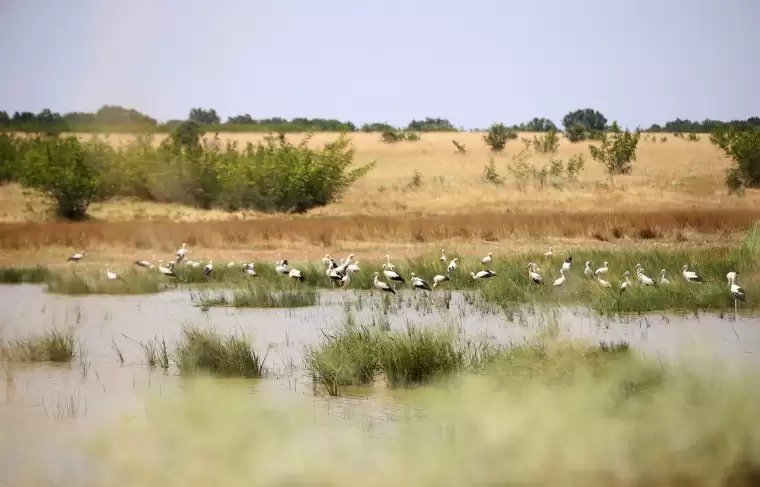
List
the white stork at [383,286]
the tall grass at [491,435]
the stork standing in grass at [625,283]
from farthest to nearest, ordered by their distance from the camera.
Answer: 1. the white stork at [383,286]
2. the stork standing in grass at [625,283]
3. the tall grass at [491,435]

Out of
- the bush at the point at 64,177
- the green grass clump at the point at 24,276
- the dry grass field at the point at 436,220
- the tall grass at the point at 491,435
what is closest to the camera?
the tall grass at the point at 491,435

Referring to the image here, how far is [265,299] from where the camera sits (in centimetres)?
1956

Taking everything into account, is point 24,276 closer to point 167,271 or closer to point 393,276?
point 167,271

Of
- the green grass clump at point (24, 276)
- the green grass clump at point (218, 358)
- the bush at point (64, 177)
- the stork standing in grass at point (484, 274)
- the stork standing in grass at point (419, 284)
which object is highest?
the bush at point (64, 177)

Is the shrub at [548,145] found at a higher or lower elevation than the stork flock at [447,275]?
higher

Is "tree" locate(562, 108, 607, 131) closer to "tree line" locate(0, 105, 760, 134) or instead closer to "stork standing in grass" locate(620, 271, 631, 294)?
"tree line" locate(0, 105, 760, 134)

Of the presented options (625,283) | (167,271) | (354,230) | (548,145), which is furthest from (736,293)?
(548,145)

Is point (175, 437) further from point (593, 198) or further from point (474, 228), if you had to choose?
point (593, 198)

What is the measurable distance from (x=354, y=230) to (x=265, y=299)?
33.2ft

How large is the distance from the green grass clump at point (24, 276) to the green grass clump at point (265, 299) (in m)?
5.44

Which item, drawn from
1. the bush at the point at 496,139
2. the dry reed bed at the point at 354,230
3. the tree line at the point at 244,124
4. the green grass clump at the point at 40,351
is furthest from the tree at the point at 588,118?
the green grass clump at the point at 40,351

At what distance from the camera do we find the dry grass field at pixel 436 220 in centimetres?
2827

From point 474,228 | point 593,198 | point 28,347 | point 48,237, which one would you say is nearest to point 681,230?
point 474,228

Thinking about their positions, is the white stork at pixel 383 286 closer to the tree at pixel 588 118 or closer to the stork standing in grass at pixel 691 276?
the stork standing in grass at pixel 691 276
